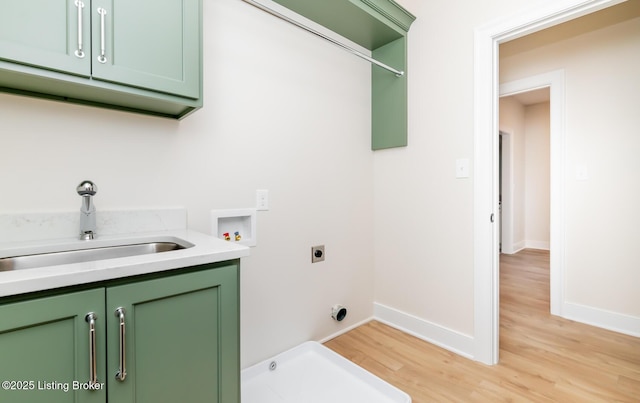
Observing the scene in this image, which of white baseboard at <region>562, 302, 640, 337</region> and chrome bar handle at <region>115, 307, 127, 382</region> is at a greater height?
chrome bar handle at <region>115, 307, 127, 382</region>

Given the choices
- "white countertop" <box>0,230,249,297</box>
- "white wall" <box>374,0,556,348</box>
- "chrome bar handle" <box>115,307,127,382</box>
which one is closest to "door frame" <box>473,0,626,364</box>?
"white wall" <box>374,0,556,348</box>

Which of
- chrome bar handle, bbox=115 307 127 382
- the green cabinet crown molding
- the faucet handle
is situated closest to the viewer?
chrome bar handle, bbox=115 307 127 382

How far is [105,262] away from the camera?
81 cm

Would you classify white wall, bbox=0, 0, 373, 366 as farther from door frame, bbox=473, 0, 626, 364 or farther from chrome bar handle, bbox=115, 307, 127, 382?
door frame, bbox=473, 0, 626, 364

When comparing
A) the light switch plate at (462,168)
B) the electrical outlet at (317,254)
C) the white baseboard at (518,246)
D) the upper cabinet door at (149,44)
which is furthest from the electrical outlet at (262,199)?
the white baseboard at (518,246)

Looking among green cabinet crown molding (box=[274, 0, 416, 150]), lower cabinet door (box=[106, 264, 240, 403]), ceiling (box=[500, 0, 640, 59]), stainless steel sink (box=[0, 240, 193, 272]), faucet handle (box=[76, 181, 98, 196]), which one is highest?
ceiling (box=[500, 0, 640, 59])

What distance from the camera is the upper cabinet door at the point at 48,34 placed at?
840 mm

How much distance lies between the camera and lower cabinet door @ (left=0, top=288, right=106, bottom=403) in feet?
2.18

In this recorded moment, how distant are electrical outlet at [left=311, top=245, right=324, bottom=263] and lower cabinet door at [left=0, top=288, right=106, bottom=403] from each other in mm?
1335

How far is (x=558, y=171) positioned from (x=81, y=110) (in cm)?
334

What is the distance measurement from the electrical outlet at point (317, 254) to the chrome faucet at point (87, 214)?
1212mm

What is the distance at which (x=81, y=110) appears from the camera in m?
1.19

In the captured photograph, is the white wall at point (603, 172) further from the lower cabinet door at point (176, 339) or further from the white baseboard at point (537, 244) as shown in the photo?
the white baseboard at point (537, 244)

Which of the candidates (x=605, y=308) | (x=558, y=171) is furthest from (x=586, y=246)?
(x=558, y=171)
